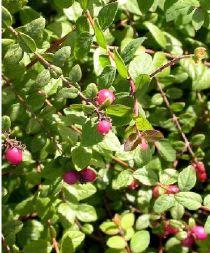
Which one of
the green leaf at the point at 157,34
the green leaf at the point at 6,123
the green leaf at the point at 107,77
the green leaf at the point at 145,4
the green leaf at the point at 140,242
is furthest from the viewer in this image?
the green leaf at the point at 157,34

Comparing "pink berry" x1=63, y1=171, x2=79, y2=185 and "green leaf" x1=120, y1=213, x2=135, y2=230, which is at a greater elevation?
"pink berry" x1=63, y1=171, x2=79, y2=185

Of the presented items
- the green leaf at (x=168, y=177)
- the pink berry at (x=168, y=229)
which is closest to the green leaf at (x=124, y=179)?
the green leaf at (x=168, y=177)

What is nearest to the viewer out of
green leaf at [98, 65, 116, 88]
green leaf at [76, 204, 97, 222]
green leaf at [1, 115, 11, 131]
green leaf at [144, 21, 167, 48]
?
green leaf at [98, 65, 116, 88]

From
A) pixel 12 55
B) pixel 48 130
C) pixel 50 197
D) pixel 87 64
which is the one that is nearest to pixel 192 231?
pixel 50 197

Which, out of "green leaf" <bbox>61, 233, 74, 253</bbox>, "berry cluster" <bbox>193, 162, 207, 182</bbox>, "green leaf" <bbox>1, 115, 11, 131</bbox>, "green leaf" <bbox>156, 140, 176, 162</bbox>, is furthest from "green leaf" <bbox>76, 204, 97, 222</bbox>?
"green leaf" <bbox>1, 115, 11, 131</bbox>

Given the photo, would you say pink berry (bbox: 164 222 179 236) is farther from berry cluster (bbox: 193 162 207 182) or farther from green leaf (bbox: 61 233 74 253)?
green leaf (bbox: 61 233 74 253)

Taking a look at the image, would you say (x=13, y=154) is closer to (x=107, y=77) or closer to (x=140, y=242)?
(x=107, y=77)

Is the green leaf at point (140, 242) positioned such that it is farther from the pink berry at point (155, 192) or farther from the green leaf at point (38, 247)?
the green leaf at point (38, 247)
